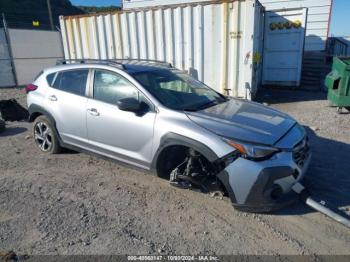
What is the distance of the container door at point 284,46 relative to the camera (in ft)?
32.2

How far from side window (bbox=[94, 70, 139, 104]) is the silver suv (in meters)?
0.01

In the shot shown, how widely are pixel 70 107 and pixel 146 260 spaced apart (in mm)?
2634

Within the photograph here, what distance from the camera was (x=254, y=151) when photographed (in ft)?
9.30

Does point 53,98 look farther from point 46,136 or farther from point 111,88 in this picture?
point 111,88

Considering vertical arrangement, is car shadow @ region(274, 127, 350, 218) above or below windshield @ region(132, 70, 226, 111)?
below

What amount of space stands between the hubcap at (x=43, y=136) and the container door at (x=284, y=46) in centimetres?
833

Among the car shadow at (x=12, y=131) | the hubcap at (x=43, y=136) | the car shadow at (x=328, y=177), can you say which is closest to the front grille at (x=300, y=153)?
the car shadow at (x=328, y=177)

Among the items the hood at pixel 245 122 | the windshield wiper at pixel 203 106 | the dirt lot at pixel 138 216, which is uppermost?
the windshield wiper at pixel 203 106

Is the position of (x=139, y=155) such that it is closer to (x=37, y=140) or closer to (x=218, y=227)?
(x=218, y=227)

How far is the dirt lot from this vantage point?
2658mm

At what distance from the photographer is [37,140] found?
5070mm

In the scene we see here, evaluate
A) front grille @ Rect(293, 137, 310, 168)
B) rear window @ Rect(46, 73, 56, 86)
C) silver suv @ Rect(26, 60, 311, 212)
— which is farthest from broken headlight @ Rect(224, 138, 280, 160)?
rear window @ Rect(46, 73, 56, 86)

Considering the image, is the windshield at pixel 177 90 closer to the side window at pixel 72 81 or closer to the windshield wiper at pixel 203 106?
the windshield wiper at pixel 203 106

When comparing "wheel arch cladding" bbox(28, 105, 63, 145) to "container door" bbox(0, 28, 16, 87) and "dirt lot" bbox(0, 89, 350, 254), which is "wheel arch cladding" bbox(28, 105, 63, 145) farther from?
"container door" bbox(0, 28, 16, 87)
